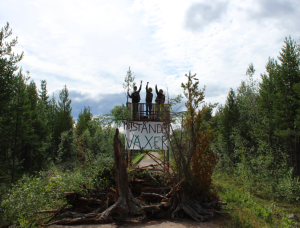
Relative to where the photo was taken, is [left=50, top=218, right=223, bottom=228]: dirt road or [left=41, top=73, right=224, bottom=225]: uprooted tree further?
[left=41, top=73, right=224, bottom=225]: uprooted tree

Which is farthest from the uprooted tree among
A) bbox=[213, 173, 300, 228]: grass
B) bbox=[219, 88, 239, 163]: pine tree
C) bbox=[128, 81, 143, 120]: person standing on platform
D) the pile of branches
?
bbox=[219, 88, 239, 163]: pine tree

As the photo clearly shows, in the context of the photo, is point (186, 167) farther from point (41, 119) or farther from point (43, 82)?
point (43, 82)

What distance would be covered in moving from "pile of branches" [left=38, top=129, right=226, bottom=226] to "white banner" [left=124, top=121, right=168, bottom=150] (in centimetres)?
306

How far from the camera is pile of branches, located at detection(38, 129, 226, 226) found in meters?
6.86

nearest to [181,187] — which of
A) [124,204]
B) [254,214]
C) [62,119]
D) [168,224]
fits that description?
[168,224]

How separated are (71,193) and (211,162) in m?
5.11

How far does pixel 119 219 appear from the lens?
6930 mm

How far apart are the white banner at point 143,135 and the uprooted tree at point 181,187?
3316mm

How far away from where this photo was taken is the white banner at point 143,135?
11.4 m

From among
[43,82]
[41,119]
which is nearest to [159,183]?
[41,119]

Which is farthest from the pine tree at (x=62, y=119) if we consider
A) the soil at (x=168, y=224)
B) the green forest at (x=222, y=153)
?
the soil at (x=168, y=224)

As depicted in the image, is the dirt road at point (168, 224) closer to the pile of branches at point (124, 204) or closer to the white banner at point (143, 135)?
the pile of branches at point (124, 204)

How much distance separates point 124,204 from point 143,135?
4.92m

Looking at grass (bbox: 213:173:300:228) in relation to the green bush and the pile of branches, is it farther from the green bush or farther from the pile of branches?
the green bush
